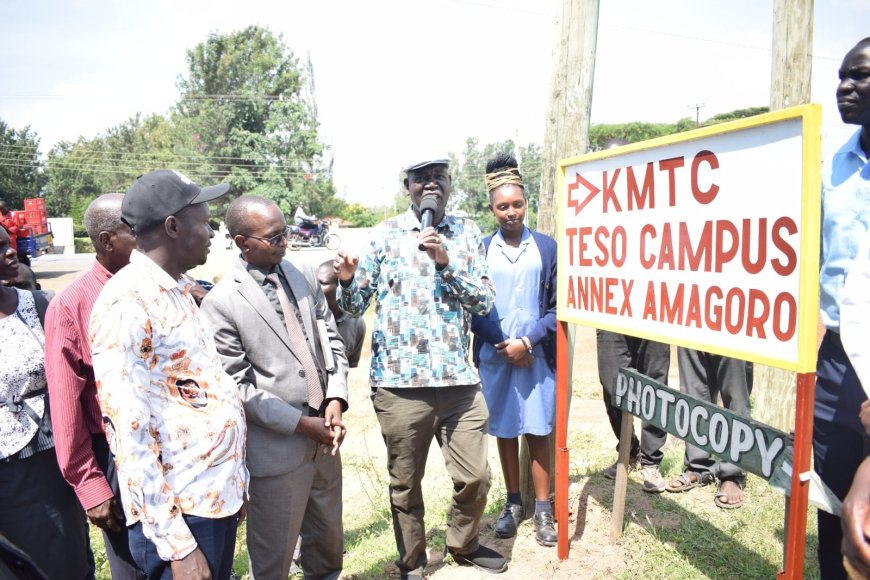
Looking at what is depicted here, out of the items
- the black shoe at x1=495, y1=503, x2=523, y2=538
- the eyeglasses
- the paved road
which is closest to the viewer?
the eyeglasses

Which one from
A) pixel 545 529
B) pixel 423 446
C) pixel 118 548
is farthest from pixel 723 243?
pixel 118 548

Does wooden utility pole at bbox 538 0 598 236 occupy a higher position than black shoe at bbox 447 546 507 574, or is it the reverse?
wooden utility pole at bbox 538 0 598 236

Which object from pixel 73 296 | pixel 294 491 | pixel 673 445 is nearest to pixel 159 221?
pixel 73 296

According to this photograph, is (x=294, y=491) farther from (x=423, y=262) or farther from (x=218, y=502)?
(x=423, y=262)

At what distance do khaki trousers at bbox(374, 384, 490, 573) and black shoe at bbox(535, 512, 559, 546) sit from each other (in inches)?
20.9

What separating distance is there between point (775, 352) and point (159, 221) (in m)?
2.12

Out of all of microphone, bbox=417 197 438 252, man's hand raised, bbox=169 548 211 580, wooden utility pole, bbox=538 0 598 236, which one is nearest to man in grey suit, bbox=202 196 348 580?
microphone, bbox=417 197 438 252

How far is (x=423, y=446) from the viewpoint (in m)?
3.10

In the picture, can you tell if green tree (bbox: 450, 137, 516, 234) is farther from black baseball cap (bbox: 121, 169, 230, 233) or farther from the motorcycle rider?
black baseball cap (bbox: 121, 169, 230, 233)

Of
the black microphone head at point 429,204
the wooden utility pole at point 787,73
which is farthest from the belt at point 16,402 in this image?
the wooden utility pole at point 787,73

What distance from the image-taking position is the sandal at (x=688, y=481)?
13.0 feet

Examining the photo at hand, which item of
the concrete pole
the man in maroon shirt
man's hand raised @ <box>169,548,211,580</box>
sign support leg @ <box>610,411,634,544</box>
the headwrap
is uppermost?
the concrete pole

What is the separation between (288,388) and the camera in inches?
103

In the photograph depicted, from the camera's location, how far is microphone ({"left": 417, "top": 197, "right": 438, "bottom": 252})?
9.55ft
